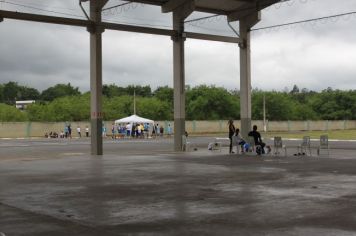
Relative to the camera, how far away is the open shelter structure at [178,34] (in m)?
28.1

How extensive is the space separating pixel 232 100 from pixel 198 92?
6323 millimetres

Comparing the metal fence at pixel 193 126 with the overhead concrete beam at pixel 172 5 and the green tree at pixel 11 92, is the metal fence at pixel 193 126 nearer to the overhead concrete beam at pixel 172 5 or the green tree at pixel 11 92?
the overhead concrete beam at pixel 172 5

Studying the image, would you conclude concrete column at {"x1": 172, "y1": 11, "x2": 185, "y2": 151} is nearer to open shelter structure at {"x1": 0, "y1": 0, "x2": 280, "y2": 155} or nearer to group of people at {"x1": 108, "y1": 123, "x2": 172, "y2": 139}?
open shelter structure at {"x1": 0, "y1": 0, "x2": 280, "y2": 155}

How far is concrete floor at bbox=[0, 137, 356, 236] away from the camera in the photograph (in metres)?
8.95

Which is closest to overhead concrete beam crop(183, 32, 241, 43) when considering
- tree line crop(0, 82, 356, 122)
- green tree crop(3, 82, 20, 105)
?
tree line crop(0, 82, 356, 122)

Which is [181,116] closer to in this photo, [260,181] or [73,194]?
[260,181]

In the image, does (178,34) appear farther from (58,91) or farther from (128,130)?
(58,91)

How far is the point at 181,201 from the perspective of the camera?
11.7m

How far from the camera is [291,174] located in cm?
1708

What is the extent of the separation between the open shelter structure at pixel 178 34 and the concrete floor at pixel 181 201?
9.35 metres

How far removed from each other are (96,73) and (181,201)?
57.4ft

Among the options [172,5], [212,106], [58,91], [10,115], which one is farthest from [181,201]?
[58,91]

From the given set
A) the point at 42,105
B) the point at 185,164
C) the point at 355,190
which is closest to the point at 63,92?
the point at 42,105

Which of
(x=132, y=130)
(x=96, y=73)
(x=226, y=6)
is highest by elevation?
(x=226, y=6)
